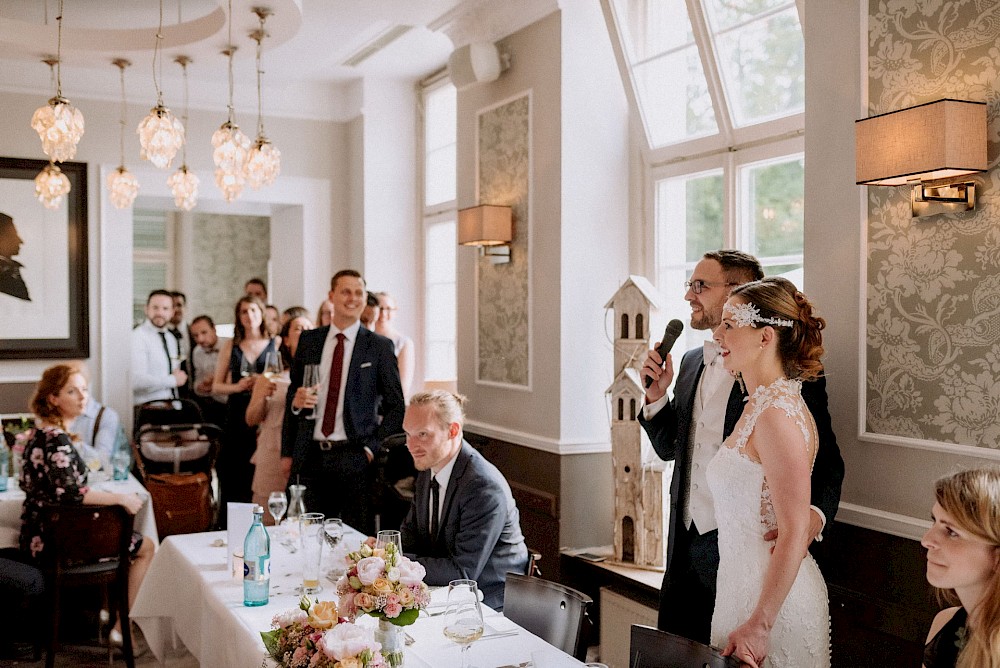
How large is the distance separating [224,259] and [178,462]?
6151mm

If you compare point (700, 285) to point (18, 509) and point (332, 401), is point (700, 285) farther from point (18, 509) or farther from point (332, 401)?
point (18, 509)

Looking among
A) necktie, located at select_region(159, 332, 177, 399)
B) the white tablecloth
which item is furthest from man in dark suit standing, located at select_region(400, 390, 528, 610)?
necktie, located at select_region(159, 332, 177, 399)

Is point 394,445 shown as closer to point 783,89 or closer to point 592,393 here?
point 592,393

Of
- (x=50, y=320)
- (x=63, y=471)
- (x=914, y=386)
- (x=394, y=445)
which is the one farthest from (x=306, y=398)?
(x=50, y=320)

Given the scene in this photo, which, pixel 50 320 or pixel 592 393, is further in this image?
pixel 50 320

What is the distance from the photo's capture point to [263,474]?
209 inches

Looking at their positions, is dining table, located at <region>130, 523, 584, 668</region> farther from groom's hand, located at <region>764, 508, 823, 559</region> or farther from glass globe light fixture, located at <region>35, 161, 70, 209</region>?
glass globe light fixture, located at <region>35, 161, 70, 209</region>

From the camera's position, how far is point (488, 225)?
193 inches

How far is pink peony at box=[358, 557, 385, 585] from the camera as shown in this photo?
6.81ft

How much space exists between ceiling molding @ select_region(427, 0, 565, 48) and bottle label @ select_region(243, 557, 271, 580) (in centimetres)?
305

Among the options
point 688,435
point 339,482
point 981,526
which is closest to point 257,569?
point 688,435

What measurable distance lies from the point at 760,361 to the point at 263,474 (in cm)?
362

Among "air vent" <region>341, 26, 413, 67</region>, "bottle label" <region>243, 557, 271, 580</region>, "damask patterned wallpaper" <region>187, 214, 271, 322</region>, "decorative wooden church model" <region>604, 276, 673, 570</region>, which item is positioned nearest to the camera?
"bottle label" <region>243, 557, 271, 580</region>

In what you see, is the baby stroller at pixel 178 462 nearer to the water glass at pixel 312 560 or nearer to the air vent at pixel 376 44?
the air vent at pixel 376 44
